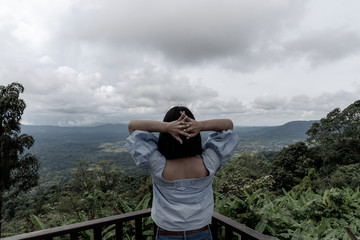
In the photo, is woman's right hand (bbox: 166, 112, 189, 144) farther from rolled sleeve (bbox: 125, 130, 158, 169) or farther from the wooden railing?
the wooden railing

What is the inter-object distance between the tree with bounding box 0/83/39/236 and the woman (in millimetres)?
12817

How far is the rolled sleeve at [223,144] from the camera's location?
50.3 inches

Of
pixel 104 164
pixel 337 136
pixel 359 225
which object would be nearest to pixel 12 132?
pixel 104 164

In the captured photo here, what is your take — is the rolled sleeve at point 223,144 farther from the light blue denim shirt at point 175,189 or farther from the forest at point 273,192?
the forest at point 273,192

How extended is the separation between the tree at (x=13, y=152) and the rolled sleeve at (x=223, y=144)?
42.6ft

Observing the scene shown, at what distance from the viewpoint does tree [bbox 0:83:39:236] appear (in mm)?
10688

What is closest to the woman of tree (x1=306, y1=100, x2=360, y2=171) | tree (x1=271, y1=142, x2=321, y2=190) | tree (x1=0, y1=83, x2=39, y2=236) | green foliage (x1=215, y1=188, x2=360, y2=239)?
green foliage (x1=215, y1=188, x2=360, y2=239)

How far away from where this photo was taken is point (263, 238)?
1.29 metres

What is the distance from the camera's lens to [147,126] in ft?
3.92

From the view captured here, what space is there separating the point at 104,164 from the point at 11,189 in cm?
517

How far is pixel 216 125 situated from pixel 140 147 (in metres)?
0.49

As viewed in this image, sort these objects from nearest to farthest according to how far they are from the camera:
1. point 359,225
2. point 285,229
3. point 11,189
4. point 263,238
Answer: point 263,238 → point 285,229 → point 359,225 → point 11,189

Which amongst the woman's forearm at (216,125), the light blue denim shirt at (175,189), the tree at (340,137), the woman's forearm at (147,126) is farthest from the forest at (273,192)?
the woman's forearm at (147,126)

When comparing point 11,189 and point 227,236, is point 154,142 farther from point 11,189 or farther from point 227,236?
point 11,189
